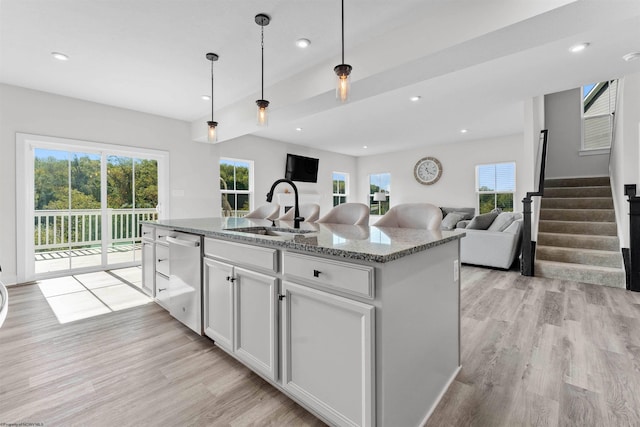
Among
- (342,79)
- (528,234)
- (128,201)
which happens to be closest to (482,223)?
(528,234)

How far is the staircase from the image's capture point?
12.4 feet

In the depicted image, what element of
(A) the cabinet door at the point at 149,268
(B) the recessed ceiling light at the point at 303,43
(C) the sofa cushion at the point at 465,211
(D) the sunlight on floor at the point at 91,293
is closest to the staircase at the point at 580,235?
(C) the sofa cushion at the point at 465,211

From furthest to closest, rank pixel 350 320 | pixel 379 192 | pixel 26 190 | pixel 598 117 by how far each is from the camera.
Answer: pixel 379 192
pixel 598 117
pixel 26 190
pixel 350 320

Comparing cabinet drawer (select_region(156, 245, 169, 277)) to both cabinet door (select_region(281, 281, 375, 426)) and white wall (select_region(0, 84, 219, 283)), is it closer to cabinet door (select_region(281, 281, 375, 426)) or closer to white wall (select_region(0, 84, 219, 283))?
cabinet door (select_region(281, 281, 375, 426))

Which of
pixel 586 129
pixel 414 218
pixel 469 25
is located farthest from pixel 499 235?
pixel 586 129

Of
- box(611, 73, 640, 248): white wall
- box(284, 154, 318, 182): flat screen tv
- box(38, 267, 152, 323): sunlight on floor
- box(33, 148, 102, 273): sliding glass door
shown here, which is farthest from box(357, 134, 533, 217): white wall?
box(33, 148, 102, 273): sliding glass door

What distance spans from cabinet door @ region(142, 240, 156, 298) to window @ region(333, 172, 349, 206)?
20.4 feet

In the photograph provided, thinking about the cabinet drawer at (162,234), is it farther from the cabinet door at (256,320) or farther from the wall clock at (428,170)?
the wall clock at (428,170)

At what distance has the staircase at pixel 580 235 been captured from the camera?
3777mm

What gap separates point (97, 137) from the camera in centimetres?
440

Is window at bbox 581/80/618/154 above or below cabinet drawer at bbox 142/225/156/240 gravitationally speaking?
above

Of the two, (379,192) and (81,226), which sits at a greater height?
(379,192)

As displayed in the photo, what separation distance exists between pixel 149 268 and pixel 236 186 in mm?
3577

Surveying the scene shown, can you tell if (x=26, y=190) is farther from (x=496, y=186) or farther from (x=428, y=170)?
(x=496, y=186)
